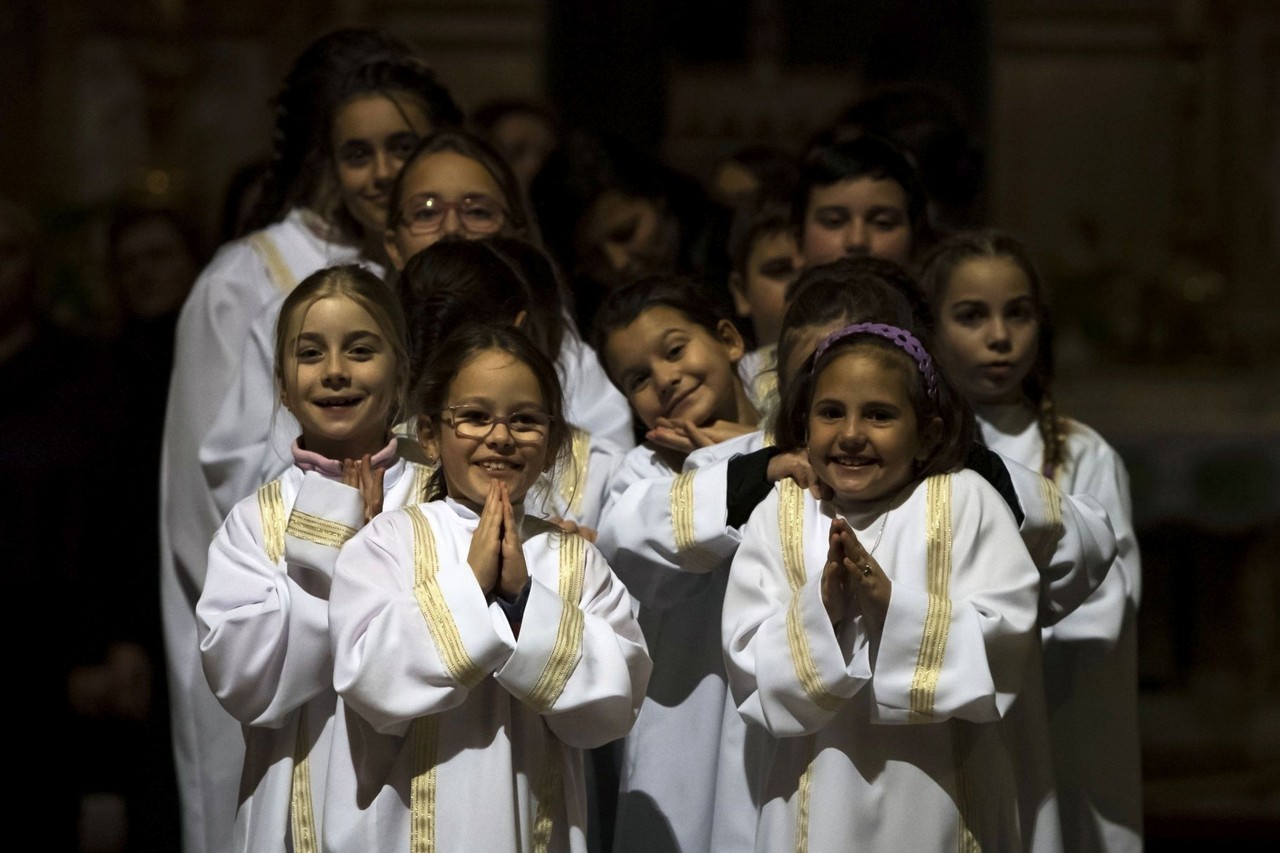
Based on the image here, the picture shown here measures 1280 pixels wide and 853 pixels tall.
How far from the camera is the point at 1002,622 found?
349 cm

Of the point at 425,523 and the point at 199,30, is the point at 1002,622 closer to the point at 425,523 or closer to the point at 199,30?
the point at 425,523

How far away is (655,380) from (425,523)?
76 cm

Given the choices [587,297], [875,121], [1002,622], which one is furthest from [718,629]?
[875,121]

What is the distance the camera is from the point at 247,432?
13.9ft

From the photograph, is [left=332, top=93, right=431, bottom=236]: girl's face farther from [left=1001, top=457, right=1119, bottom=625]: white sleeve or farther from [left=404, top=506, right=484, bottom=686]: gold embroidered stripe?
[left=1001, top=457, right=1119, bottom=625]: white sleeve

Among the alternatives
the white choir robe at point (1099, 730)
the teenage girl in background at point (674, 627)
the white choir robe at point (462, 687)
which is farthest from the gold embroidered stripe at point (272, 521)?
the white choir robe at point (1099, 730)

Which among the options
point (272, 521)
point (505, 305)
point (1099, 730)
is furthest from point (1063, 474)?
point (272, 521)

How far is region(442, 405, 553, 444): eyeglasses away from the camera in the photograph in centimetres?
344

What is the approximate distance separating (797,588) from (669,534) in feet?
1.05

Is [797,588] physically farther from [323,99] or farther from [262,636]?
[323,99]

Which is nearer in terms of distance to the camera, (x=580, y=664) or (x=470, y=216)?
(x=580, y=664)

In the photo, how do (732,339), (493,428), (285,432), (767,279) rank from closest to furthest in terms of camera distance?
(493,428)
(285,432)
(732,339)
(767,279)

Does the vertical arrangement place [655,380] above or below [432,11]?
below

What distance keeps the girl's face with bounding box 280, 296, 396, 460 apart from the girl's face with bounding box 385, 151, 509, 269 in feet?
2.14
